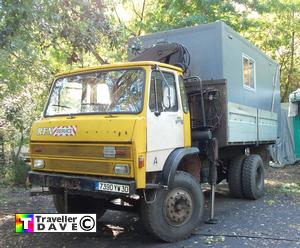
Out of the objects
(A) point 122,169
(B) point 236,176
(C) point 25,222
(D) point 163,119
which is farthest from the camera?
(B) point 236,176

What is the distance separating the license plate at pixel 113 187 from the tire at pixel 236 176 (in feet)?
13.9

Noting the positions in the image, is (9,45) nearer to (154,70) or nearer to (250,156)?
(154,70)

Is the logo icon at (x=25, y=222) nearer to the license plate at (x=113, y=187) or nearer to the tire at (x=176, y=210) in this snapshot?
the license plate at (x=113, y=187)

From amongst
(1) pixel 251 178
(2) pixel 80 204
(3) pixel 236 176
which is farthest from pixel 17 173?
(1) pixel 251 178

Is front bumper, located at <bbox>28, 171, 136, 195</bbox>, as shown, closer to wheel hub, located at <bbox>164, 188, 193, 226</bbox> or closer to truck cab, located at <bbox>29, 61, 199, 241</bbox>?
truck cab, located at <bbox>29, 61, 199, 241</bbox>

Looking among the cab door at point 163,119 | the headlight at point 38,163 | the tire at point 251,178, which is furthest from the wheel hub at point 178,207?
the tire at point 251,178

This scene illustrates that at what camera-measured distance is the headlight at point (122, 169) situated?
5.55 metres

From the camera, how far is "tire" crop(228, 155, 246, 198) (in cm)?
912

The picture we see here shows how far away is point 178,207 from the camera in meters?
6.25

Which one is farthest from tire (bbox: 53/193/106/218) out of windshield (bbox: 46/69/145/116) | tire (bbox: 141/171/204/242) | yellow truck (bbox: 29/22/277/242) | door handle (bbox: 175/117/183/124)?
door handle (bbox: 175/117/183/124)

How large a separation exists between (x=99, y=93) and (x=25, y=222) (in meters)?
2.07

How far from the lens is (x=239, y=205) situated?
867cm

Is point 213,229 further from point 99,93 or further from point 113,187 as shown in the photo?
point 99,93

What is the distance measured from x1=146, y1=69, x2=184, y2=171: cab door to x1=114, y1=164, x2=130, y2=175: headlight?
0.33m
